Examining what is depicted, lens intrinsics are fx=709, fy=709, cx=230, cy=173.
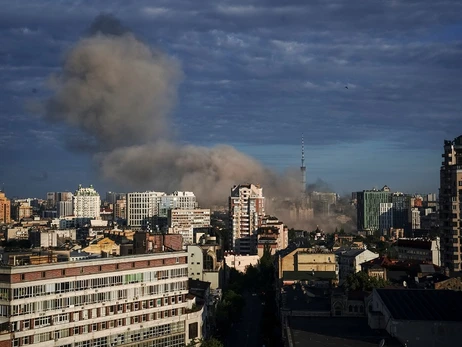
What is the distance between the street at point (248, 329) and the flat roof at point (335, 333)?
345 inches

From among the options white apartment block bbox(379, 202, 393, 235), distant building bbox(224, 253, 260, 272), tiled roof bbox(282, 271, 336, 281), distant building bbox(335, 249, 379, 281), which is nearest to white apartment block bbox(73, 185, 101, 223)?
white apartment block bbox(379, 202, 393, 235)

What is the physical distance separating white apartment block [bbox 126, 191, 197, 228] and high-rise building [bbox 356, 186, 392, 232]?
33228 millimetres

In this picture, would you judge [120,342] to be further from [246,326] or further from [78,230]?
[78,230]

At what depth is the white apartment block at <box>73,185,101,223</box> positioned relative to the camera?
5561 inches

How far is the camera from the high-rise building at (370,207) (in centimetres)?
13100

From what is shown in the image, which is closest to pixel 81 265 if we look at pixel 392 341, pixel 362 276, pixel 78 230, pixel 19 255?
pixel 19 255

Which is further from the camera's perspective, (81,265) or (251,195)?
(251,195)

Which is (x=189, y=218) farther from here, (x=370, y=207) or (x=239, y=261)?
(x=370, y=207)

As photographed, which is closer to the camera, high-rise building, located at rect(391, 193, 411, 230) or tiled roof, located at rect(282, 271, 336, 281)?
tiled roof, located at rect(282, 271, 336, 281)

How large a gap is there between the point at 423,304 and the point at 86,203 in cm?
12430

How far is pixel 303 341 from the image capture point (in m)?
21.8

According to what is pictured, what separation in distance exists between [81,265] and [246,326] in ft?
58.5

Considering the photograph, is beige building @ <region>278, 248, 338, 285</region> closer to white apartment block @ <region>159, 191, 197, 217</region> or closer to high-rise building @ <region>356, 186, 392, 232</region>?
white apartment block @ <region>159, 191, 197, 217</region>

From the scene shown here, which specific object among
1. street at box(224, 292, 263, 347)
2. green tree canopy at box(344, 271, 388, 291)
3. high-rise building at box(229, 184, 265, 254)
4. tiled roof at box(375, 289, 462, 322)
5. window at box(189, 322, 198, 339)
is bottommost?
street at box(224, 292, 263, 347)
